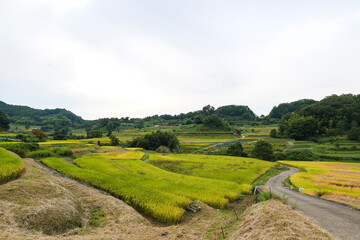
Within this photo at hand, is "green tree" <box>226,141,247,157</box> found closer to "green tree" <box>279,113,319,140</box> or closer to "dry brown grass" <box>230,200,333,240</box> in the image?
"green tree" <box>279,113,319,140</box>

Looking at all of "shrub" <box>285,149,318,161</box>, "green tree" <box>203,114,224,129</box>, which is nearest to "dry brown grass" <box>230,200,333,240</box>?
"shrub" <box>285,149,318,161</box>

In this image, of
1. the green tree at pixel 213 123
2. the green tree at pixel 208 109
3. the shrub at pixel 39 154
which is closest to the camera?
the shrub at pixel 39 154

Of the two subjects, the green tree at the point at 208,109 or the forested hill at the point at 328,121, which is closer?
the forested hill at the point at 328,121

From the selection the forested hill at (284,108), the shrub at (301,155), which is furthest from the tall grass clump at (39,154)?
the forested hill at (284,108)

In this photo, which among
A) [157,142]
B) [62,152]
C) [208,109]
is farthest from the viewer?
[208,109]

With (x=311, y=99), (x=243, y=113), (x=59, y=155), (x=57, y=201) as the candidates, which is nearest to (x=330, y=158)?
(x=57, y=201)

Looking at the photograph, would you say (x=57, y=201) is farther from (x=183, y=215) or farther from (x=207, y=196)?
(x=207, y=196)

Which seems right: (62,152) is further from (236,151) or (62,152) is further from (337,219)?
(236,151)

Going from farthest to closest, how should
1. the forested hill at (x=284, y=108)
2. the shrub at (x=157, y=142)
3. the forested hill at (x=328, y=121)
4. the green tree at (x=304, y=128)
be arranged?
the forested hill at (x=284, y=108)
the green tree at (x=304, y=128)
the forested hill at (x=328, y=121)
the shrub at (x=157, y=142)

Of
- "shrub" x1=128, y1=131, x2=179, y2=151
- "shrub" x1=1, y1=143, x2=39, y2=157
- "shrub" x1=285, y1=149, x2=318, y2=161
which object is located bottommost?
"shrub" x1=285, y1=149, x2=318, y2=161

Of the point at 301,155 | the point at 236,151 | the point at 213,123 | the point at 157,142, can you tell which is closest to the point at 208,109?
the point at 213,123

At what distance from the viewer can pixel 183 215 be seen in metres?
12.1

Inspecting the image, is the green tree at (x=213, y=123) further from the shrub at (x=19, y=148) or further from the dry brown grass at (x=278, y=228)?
the dry brown grass at (x=278, y=228)

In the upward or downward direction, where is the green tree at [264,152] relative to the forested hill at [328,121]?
downward
